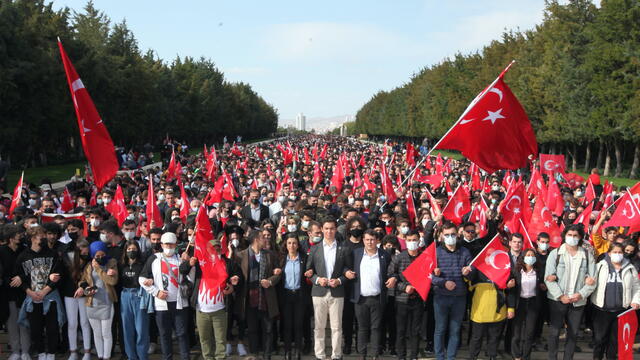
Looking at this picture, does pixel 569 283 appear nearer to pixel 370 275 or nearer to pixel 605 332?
pixel 605 332

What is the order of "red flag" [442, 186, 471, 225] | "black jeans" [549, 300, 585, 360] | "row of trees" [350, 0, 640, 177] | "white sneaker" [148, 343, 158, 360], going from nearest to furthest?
"black jeans" [549, 300, 585, 360] < "white sneaker" [148, 343, 158, 360] < "red flag" [442, 186, 471, 225] < "row of trees" [350, 0, 640, 177]

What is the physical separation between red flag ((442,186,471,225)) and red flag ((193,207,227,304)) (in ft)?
18.5

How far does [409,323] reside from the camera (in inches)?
330

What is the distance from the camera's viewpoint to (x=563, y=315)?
8.16 metres

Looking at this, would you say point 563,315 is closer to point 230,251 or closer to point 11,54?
point 230,251

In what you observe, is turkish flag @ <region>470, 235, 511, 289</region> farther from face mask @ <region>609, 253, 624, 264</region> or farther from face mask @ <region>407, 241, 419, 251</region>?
face mask @ <region>609, 253, 624, 264</region>

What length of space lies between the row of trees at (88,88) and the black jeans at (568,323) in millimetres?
28490

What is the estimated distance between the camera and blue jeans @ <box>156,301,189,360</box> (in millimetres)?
7902

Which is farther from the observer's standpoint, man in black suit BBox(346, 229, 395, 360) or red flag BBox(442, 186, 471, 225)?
red flag BBox(442, 186, 471, 225)

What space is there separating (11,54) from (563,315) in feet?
102

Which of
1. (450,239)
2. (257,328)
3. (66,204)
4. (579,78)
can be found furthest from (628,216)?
(579,78)

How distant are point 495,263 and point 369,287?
5.11 feet

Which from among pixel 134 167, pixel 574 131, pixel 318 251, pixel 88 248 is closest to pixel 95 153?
pixel 88 248

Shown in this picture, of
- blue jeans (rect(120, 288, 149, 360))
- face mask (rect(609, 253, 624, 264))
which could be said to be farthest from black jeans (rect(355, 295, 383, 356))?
face mask (rect(609, 253, 624, 264))
